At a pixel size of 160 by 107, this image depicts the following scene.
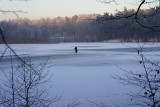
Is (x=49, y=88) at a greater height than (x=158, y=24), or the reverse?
(x=158, y=24)

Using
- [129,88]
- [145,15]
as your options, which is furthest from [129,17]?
[129,88]

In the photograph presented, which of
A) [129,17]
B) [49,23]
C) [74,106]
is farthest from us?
[49,23]

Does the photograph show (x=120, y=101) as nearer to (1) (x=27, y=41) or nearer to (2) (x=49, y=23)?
(1) (x=27, y=41)

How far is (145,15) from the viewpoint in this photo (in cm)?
200

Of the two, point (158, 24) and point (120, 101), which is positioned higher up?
point (158, 24)

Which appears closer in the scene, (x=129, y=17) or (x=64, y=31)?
(x=129, y=17)

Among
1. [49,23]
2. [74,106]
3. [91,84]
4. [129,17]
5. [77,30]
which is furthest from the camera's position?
[49,23]

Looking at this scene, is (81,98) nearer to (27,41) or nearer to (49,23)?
(27,41)

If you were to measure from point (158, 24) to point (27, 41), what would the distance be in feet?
237

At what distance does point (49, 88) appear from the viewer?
9.97 metres

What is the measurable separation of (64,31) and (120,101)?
286ft

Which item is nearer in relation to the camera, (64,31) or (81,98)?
(81,98)

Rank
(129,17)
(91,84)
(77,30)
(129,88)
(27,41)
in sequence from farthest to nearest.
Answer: (77,30) → (27,41) → (91,84) → (129,88) → (129,17)

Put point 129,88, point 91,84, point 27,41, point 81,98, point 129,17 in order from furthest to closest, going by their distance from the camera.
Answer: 1. point 27,41
2. point 91,84
3. point 129,88
4. point 81,98
5. point 129,17
